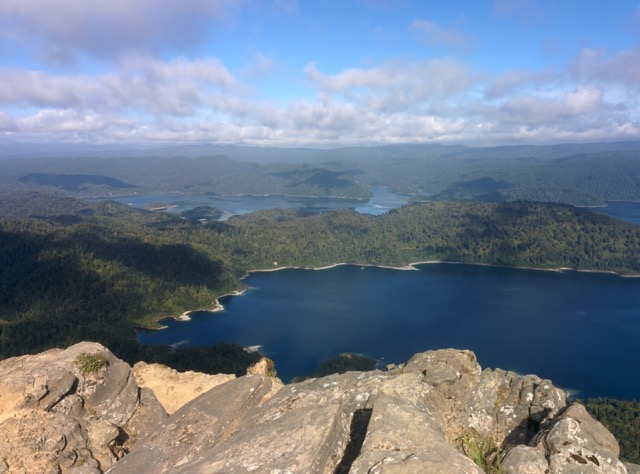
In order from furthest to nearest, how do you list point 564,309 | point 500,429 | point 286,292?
1. point 286,292
2. point 564,309
3. point 500,429

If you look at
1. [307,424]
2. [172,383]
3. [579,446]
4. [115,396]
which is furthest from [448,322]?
[307,424]

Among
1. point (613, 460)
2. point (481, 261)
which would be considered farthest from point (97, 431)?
point (481, 261)

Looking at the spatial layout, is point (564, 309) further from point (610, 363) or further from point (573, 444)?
point (573, 444)

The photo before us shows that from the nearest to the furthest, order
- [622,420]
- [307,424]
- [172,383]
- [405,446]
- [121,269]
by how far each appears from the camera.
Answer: [405,446]
[307,424]
[172,383]
[622,420]
[121,269]

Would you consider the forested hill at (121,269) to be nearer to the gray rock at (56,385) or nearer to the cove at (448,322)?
the cove at (448,322)

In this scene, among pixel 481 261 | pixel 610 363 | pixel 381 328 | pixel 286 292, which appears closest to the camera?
pixel 610 363

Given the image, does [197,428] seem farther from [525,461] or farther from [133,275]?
[133,275]

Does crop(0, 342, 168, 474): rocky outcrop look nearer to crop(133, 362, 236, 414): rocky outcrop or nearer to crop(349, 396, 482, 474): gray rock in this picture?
crop(133, 362, 236, 414): rocky outcrop
